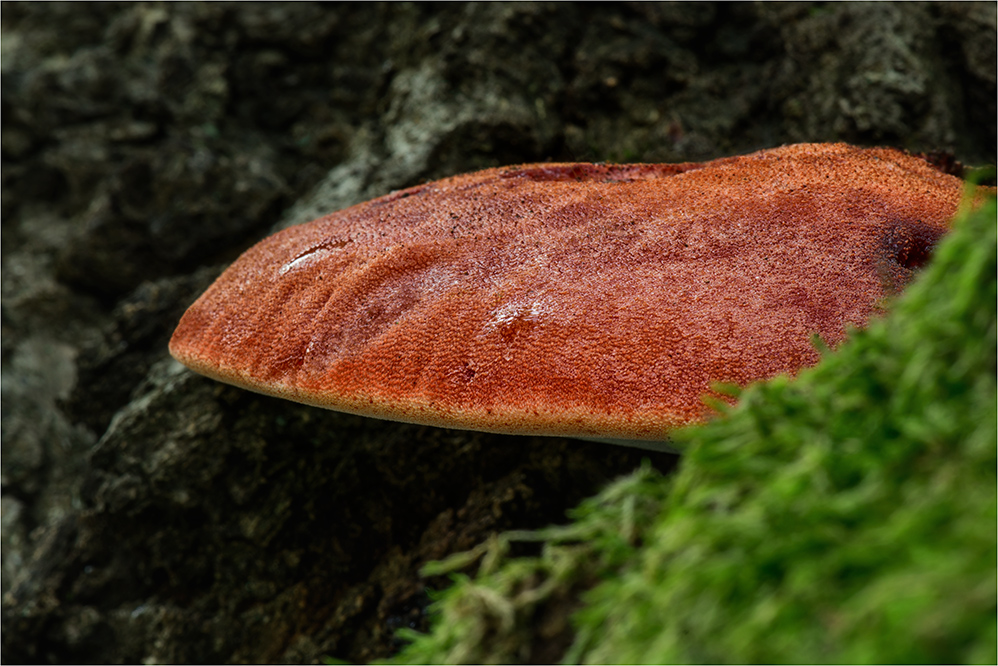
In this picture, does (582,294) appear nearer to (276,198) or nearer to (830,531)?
(830,531)

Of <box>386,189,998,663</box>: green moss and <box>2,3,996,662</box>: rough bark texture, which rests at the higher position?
<box>386,189,998,663</box>: green moss

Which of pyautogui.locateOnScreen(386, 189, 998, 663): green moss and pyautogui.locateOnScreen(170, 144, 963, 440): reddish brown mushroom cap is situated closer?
pyautogui.locateOnScreen(386, 189, 998, 663): green moss

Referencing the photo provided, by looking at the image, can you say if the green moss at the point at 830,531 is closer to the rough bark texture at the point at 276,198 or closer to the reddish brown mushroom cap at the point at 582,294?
the reddish brown mushroom cap at the point at 582,294

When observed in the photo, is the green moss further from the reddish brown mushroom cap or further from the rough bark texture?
the rough bark texture

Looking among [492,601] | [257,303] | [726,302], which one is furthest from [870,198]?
[257,303]

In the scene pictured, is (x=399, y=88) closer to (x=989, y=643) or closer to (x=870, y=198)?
(x=870, y=198)

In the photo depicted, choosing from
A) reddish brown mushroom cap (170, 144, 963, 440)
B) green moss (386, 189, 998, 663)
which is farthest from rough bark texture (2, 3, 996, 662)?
green moss (386, 189, 998, 663)

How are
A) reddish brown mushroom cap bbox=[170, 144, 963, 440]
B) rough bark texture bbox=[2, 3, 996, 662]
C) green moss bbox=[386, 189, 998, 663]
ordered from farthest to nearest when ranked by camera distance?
rough bark texture bbox=[2, 3, 996, 662], reddish brown mushroom cap bbox=[170, 144, 963, 440], green moss bbox=[386, 189, 998, 663]
